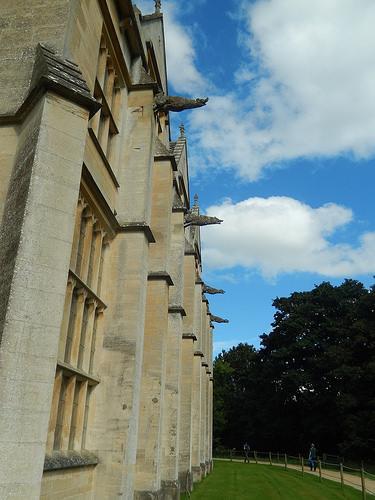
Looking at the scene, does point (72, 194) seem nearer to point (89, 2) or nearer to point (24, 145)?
point (24, 145)

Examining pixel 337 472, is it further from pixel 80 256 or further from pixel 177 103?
pixel 80 256

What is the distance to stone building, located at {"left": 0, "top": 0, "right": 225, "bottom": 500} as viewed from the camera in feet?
16.0

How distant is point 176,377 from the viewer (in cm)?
1424

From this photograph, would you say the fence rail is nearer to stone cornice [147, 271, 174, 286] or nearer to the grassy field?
the grassy field

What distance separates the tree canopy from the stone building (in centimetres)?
2859

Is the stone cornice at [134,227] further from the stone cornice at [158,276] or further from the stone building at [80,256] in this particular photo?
the stone cornice at [158,276]

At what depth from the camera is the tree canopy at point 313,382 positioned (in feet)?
124

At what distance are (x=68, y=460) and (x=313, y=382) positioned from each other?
41054 mm

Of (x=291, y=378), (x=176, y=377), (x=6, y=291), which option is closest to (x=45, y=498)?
(x=6, y=291)

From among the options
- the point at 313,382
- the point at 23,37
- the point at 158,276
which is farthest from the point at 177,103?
the point at 313,382

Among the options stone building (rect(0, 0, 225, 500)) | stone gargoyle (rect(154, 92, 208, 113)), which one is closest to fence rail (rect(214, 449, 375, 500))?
stone building (rect(0, 0, 225, 500))

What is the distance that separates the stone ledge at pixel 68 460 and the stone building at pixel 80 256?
29 millimetres

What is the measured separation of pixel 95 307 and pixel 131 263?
1.26 metres

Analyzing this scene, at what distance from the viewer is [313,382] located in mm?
44281
